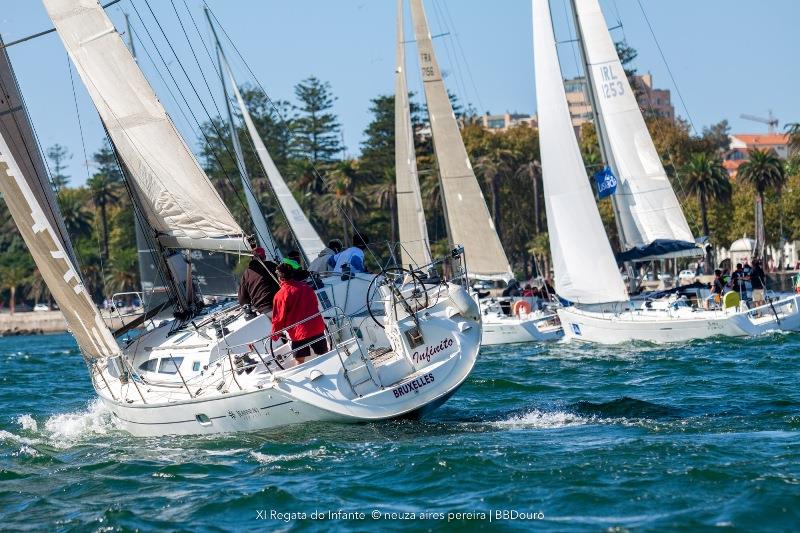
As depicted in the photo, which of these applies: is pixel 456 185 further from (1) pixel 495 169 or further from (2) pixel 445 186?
(1) pixel 495 169

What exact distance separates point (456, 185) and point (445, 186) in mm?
299

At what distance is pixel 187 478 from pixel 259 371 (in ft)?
7.71

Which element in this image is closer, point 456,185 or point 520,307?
point 520,307

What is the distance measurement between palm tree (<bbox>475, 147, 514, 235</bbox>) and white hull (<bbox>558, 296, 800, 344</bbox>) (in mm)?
42300

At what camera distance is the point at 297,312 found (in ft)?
46.0

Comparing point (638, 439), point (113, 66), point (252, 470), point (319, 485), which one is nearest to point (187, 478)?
point (252, 470)

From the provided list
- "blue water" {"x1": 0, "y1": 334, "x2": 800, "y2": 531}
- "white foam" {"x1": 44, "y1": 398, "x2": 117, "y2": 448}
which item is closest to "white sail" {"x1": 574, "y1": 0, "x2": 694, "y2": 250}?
"blue water" {"x1": 0, "y1": 334, "x2": 800, "y2": 531}

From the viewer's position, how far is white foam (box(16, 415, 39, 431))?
1677 cm

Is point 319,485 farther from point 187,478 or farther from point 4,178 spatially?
point 4,178

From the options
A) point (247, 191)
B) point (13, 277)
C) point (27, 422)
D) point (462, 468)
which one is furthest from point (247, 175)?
point (13, 277)

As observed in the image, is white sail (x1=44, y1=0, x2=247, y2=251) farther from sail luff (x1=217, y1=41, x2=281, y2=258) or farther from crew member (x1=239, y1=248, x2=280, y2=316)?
sail luff (x1=217, y1=41, x2=281, y2=258)

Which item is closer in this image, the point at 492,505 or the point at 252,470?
the point at 492,505

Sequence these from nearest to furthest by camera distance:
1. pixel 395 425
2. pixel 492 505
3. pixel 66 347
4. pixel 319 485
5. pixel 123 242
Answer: pixel 492 505 < pixel 319 485 < pixel 395 425 < pixel 66 347 < pixel 123 242

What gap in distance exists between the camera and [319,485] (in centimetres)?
1122
